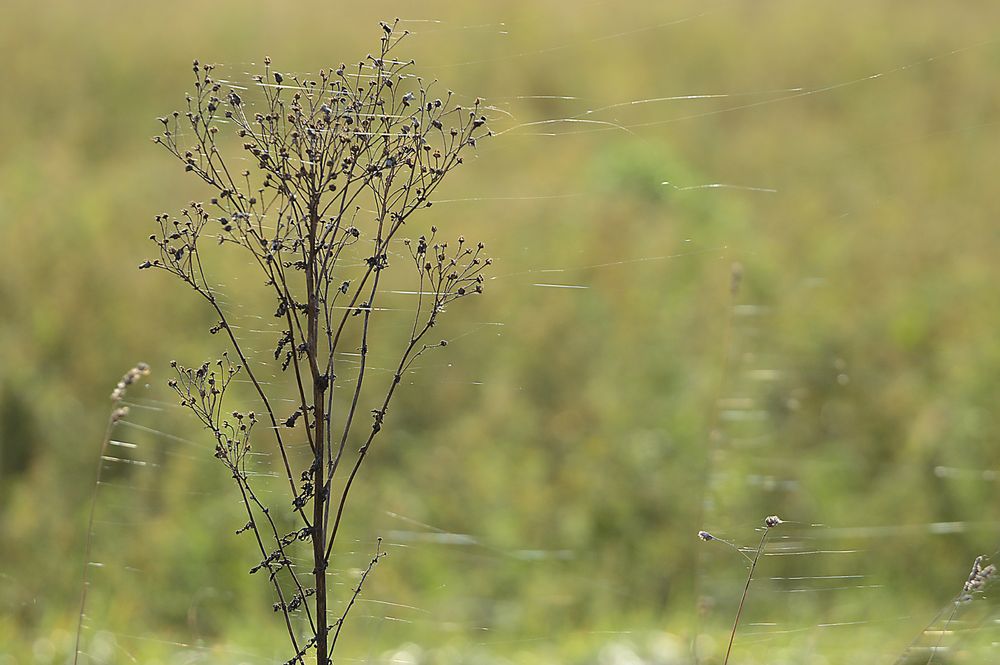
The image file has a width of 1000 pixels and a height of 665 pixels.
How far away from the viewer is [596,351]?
518 centimetres

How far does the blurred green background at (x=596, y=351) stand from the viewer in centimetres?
399

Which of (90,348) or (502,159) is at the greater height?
(502,159)

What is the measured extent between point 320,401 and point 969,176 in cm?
562

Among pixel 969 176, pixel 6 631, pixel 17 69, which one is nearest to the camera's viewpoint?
pixel 6 631

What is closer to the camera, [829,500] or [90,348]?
[829,500]

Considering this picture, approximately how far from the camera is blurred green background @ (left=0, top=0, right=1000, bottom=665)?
399 centimetres

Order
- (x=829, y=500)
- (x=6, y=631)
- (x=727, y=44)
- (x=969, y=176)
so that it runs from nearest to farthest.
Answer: (x=6, y=631) < (x=829, y=500) < (x=969, y=176) < (x=727, y=44)

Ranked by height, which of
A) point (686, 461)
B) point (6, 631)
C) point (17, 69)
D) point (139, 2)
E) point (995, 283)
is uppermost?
point (139, 2)

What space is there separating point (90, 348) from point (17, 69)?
2.53 meters

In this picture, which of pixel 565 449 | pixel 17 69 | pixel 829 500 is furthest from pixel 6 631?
pixel 17 69

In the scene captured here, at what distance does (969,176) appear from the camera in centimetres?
613

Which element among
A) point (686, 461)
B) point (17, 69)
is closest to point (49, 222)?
point (17, 69)

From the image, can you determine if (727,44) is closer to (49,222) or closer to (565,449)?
(565,449)

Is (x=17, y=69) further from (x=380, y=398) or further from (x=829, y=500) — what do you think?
(x=829, y=500)
